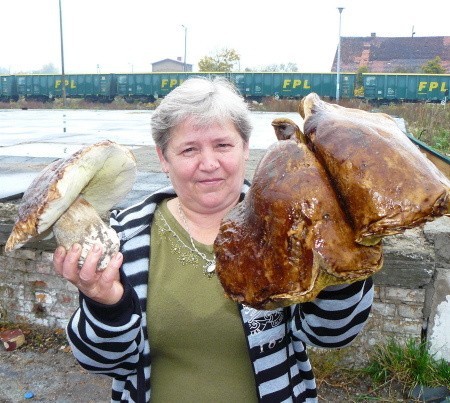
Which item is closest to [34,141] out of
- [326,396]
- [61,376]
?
[61,376]

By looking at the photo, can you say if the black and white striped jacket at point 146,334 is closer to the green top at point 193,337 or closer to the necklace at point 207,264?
the green top at point 193,337

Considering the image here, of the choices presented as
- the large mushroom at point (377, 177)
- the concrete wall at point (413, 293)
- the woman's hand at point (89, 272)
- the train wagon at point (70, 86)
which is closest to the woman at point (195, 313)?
the woman's hand at point (89, 272)

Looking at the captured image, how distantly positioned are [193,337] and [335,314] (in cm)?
56

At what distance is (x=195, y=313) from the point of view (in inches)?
72.9

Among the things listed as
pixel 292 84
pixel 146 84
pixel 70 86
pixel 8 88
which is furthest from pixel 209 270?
pixel 8 88

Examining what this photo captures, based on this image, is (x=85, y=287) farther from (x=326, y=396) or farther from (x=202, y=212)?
(x=326, y=396)

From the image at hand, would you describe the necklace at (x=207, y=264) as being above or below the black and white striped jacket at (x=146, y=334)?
above

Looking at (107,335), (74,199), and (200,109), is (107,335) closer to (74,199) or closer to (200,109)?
(74,199)

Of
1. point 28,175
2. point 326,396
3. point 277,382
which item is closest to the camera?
point 277,382

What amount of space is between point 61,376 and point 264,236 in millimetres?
3029

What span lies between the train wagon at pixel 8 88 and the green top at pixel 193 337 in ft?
137

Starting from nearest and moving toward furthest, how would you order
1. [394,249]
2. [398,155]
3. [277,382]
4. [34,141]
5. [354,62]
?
1. [398,155]
2. [277,382]
3. [394,249]
4. [34,141]
5. [354,62]

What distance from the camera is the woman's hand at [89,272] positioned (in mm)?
1425

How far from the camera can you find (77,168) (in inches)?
55.0
